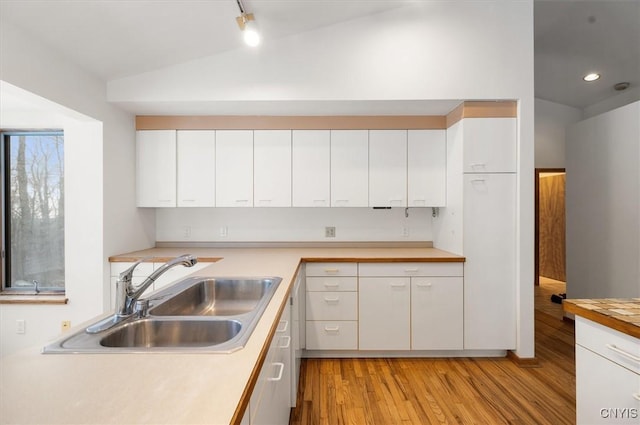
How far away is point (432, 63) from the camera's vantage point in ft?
8.57

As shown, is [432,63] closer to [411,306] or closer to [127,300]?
[411,306]

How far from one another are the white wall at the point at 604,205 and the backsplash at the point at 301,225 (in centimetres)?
172

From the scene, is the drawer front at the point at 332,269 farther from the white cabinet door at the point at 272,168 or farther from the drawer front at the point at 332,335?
the white cabinet door at the point at 272,168

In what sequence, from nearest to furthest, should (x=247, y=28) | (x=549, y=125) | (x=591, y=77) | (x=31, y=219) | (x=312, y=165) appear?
(x=247, y=28) < (x=31, y=219) < (x=312, y=165) < (x=591, y=77) < (x=549, y=125)

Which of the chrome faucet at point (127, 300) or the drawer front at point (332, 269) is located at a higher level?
the chrome faucet at point (127, 300)

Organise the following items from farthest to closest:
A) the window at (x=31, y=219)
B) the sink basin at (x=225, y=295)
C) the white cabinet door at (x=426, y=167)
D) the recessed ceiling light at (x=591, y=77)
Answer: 1. the recessed ceiling light at (x=591, y=77)
2. the white cabinet door at (x=426, y=167)
3. the window at (x=31, y=219)
4. the sink basin at (x=225, y=295)

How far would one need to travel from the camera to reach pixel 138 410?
0.65 metres

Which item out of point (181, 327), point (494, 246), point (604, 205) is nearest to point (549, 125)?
point (604, 205)

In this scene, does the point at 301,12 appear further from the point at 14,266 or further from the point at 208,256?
the point at 14,266

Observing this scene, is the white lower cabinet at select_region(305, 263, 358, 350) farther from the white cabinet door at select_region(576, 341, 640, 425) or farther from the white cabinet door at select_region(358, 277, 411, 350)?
the white cabinet door at select_region(576, 341, 640, 425)

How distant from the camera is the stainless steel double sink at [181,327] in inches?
37.2

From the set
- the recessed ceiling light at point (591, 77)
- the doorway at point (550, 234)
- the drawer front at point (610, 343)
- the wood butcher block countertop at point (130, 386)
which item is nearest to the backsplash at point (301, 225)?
the drawer front at point (610, 343)

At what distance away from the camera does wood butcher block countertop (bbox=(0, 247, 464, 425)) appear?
0.64 metres

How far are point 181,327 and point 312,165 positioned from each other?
2.06 meters
